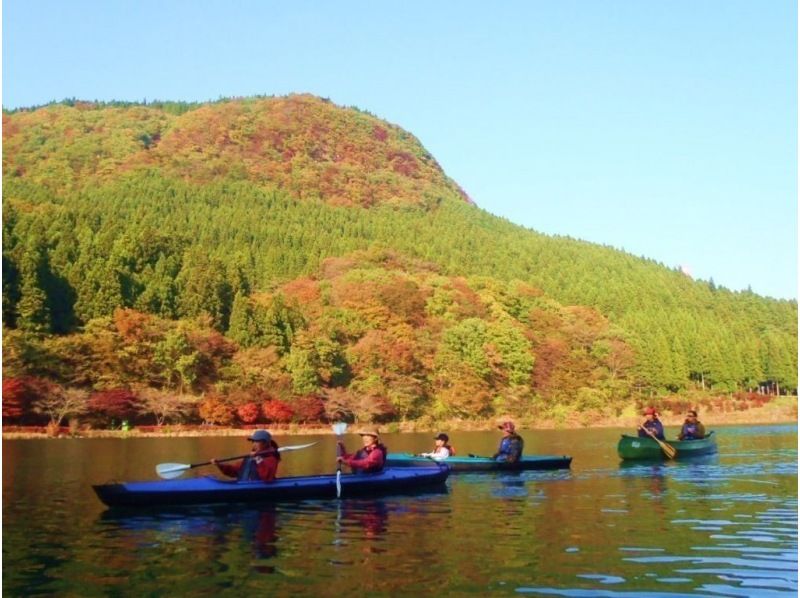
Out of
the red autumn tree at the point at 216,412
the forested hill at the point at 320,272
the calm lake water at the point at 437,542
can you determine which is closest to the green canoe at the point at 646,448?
the calm lake water at the point at 437,542

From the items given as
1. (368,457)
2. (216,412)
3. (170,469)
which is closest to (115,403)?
(216,412)

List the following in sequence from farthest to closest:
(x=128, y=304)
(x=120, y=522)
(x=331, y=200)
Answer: (x=331, y=200), (x=128, y=304), (x=120, y=522)

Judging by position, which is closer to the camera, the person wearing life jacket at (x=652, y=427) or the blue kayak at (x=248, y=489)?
the blue kayak at (x=248, y=489)

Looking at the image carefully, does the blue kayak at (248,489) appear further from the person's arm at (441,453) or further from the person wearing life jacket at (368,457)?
the person's arm at (441,453)

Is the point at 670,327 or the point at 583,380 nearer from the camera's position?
the point at 583,380

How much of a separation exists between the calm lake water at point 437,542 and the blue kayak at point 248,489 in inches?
10.7

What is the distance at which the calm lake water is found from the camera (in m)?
11.0

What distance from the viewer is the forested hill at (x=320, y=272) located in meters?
71.2

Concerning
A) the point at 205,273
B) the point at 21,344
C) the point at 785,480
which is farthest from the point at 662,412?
the point at 785,480

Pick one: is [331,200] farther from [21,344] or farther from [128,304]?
[21,344]

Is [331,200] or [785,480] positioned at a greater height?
[331,200]

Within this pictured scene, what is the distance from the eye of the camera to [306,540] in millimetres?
14125

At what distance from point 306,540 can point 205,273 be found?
69.7 metres

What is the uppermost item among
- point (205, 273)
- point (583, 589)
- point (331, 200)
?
point (331, 200)
